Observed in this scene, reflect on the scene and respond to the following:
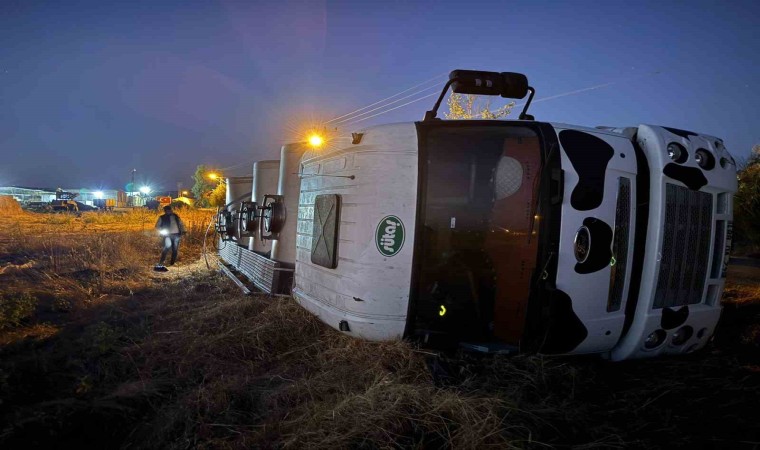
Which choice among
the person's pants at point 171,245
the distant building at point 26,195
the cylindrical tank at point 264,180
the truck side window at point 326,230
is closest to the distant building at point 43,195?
the distant building at point 26,195

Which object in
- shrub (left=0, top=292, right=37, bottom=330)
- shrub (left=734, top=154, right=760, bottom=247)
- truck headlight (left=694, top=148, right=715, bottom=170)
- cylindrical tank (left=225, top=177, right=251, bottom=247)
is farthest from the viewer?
shrub (left=734, top=154, right=760, bottom=247)

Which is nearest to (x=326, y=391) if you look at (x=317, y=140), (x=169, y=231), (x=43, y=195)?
(x=317, y=140)

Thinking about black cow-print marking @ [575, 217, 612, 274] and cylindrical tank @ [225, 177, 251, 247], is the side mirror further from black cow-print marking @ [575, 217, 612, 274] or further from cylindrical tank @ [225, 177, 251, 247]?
cylindrical tank @ [225, 177, 251, 247]

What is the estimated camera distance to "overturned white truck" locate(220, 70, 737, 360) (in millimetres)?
2773

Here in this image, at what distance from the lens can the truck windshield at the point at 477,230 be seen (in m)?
3.00

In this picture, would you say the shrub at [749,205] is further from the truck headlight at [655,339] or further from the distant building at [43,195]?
the distant building at [43,195]

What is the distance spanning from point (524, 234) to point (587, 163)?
705mm

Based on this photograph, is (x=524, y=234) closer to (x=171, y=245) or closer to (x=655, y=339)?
(x=655, y=339)

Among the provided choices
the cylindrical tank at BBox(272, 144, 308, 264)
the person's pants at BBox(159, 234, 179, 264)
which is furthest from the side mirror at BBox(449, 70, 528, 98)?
the person's pants at BBox(159, 234, 179, 264)

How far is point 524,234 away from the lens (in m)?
2.95

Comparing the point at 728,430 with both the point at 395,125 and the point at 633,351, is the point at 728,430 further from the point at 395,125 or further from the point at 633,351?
the point at 395,125

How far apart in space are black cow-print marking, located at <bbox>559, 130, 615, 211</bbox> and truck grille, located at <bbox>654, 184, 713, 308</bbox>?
60 cm

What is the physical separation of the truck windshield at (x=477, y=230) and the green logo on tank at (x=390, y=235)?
0.22m

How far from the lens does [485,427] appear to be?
2014 mm
